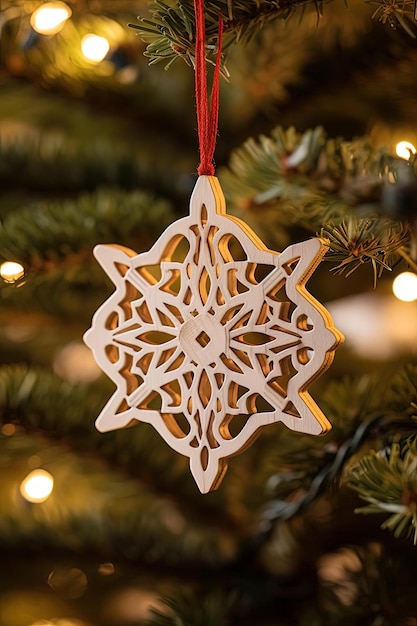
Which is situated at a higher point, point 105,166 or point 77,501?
point 105,166

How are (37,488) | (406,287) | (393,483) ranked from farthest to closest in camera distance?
(37,488) → (406,287) → (393,483)

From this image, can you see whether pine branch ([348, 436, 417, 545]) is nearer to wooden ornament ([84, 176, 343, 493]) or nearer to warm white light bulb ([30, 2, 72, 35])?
wooden ornament ([84, 176, 343, 493])

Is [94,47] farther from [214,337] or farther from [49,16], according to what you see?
[214,337]

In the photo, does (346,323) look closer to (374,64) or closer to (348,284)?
(348,284)

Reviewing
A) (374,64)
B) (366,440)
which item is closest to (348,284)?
(374,64)

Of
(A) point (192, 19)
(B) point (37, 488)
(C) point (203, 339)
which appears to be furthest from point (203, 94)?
(B) point (37, 488)

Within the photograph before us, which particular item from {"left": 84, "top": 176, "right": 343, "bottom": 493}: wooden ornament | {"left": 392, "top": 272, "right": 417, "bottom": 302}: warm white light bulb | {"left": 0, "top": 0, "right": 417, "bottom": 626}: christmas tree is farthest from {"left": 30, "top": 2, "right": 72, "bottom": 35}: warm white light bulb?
{"left": 392, "top": 272, "right": 417, "bottom": 302}: warm white light bulb
